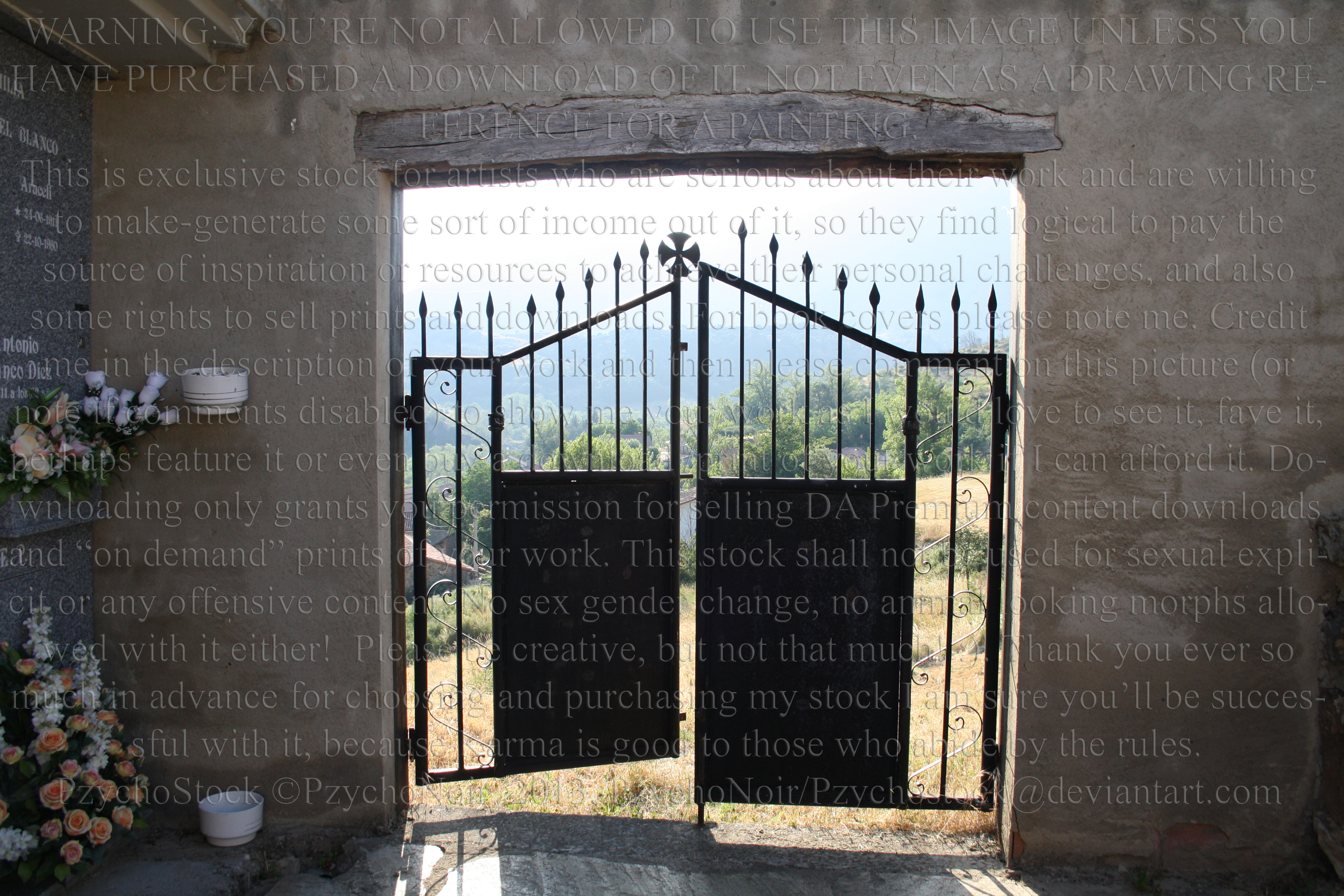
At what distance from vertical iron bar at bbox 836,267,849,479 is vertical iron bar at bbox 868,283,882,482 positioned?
101mm

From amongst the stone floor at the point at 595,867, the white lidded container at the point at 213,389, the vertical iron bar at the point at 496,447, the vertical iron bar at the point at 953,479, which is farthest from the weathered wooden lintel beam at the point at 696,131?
the stone floor at the point at 595,867

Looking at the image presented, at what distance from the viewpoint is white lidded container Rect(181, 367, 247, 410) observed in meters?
2.70

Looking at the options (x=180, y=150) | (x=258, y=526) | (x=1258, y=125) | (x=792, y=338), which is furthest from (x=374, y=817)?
(x=1258, y=125)

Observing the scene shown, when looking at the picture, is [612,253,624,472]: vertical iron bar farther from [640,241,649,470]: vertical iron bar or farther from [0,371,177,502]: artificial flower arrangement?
[0,371,177,502]: artificial flower arrangement

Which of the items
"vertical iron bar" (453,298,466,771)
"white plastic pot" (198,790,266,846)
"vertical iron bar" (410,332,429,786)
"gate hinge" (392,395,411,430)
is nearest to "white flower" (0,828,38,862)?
"white plastic pot" (198,790,266,846)

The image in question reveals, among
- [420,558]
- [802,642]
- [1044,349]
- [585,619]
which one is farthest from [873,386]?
[420,558]

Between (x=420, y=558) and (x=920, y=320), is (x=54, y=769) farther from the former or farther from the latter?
(x=920, y=320)

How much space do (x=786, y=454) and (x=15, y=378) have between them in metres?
5.04

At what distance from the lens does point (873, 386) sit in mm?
2791

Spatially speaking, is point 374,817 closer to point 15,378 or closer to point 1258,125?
point 15,378

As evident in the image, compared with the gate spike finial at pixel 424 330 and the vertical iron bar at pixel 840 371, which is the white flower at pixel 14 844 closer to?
the gate spike finial at pixel 424 330

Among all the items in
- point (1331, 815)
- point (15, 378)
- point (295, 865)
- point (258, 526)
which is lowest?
point (295, 865)

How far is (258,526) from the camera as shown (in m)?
2.92

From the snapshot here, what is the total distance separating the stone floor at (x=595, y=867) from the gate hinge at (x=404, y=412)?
161cm
